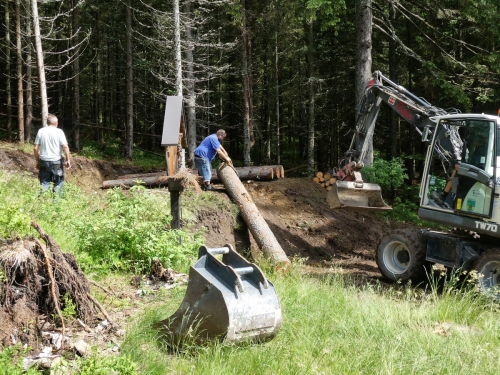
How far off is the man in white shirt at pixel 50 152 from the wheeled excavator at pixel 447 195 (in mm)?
5776

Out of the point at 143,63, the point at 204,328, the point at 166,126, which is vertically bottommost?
the point at 204,328

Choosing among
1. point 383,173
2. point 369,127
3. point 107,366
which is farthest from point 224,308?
point 383,173

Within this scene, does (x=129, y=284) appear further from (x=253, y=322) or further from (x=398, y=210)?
(x=398, y=210)

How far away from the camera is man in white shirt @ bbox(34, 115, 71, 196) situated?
34.3 ft

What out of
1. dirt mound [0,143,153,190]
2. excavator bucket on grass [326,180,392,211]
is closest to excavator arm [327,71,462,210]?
excavator bucket on grass [326,180,392,211]

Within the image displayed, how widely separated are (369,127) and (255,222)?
364cm

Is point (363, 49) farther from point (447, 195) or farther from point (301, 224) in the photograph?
point (447, 195)

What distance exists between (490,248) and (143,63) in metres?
20.4

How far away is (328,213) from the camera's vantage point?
15.5m

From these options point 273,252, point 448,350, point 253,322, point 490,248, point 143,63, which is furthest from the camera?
point 143,63

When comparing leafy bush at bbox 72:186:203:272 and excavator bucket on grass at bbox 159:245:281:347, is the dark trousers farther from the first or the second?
excavator bucket on grass at bbox 159:245:281:347

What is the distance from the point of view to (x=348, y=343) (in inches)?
207

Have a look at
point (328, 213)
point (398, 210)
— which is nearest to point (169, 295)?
point (328, 213)

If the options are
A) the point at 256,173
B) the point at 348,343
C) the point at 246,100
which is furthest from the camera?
the point at 246,100
